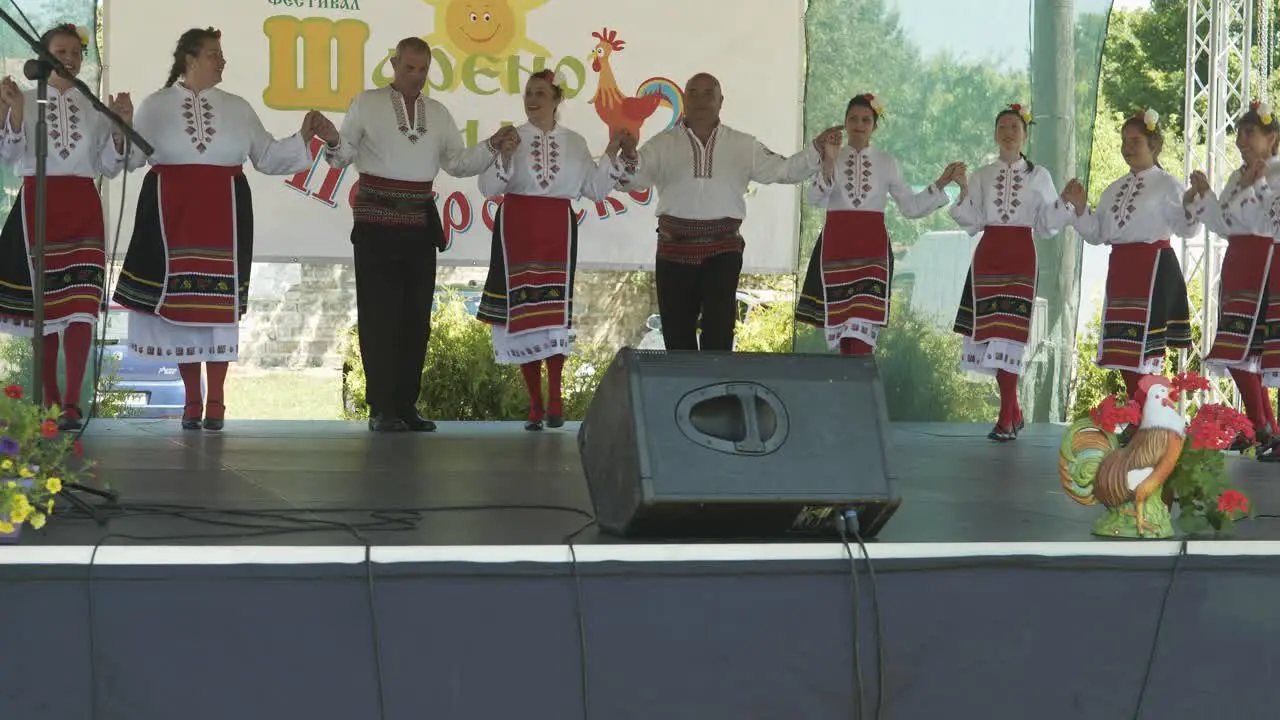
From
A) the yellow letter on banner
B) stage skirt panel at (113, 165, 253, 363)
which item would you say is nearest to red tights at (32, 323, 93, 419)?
stage skirt panel at (113, 165, 253, 363)

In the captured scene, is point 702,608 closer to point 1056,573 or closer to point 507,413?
point 1056,573

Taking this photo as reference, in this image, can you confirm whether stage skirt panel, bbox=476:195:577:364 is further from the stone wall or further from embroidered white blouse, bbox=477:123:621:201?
the stone wall

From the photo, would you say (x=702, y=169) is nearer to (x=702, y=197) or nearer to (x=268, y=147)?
(x=702, y=197)

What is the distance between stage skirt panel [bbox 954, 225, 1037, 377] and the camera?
542 centimetres

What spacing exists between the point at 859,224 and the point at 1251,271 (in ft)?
4.58

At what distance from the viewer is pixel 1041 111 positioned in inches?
234

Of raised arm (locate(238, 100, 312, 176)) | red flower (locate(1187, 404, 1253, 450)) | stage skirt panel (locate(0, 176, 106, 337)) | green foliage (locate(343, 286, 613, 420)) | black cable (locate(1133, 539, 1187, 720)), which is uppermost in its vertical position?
raised arm (locate(238, 100, 312, 176))

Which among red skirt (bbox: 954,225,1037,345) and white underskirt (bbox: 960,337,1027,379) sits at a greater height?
red skirt (bbox: 954,225,1037,345)

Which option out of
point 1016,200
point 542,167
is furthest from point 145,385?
point 1016,200

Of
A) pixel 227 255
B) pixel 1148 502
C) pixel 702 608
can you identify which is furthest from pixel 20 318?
pixel 1148 502

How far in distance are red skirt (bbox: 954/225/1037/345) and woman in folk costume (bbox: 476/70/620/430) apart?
4.78ft

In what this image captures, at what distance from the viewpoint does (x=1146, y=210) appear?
5320 mm

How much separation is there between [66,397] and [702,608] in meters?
3.18

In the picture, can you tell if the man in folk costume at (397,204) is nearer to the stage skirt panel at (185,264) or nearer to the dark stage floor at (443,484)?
the dark stage floor at (443,484)
